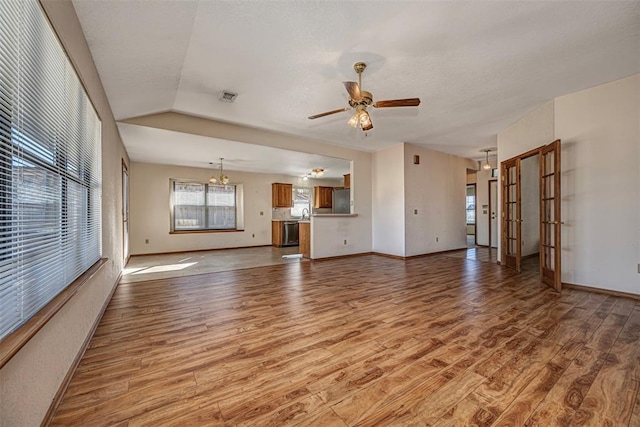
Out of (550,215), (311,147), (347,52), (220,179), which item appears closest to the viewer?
(347,52)

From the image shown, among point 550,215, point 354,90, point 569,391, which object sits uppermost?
point 354,90

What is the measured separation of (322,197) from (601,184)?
6982 millimetres

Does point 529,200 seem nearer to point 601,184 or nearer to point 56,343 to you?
point 601,184

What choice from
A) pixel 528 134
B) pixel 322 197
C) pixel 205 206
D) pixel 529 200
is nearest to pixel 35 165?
pixel 528 134

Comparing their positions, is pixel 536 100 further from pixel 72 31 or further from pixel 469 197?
pixel 469 197

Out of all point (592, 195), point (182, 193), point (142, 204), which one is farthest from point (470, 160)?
point (142, 204)

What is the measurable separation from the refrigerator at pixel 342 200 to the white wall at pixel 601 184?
176 inches

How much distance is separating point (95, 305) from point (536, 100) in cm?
583

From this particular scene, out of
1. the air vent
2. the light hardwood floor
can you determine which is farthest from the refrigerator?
the air vent

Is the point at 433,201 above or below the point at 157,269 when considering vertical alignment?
above

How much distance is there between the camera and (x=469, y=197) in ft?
35.0

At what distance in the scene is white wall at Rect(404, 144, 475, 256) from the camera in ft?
19.9

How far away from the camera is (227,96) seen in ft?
11.3

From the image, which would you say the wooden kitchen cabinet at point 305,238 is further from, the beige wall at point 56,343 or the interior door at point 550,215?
the interior door at point 550,215
